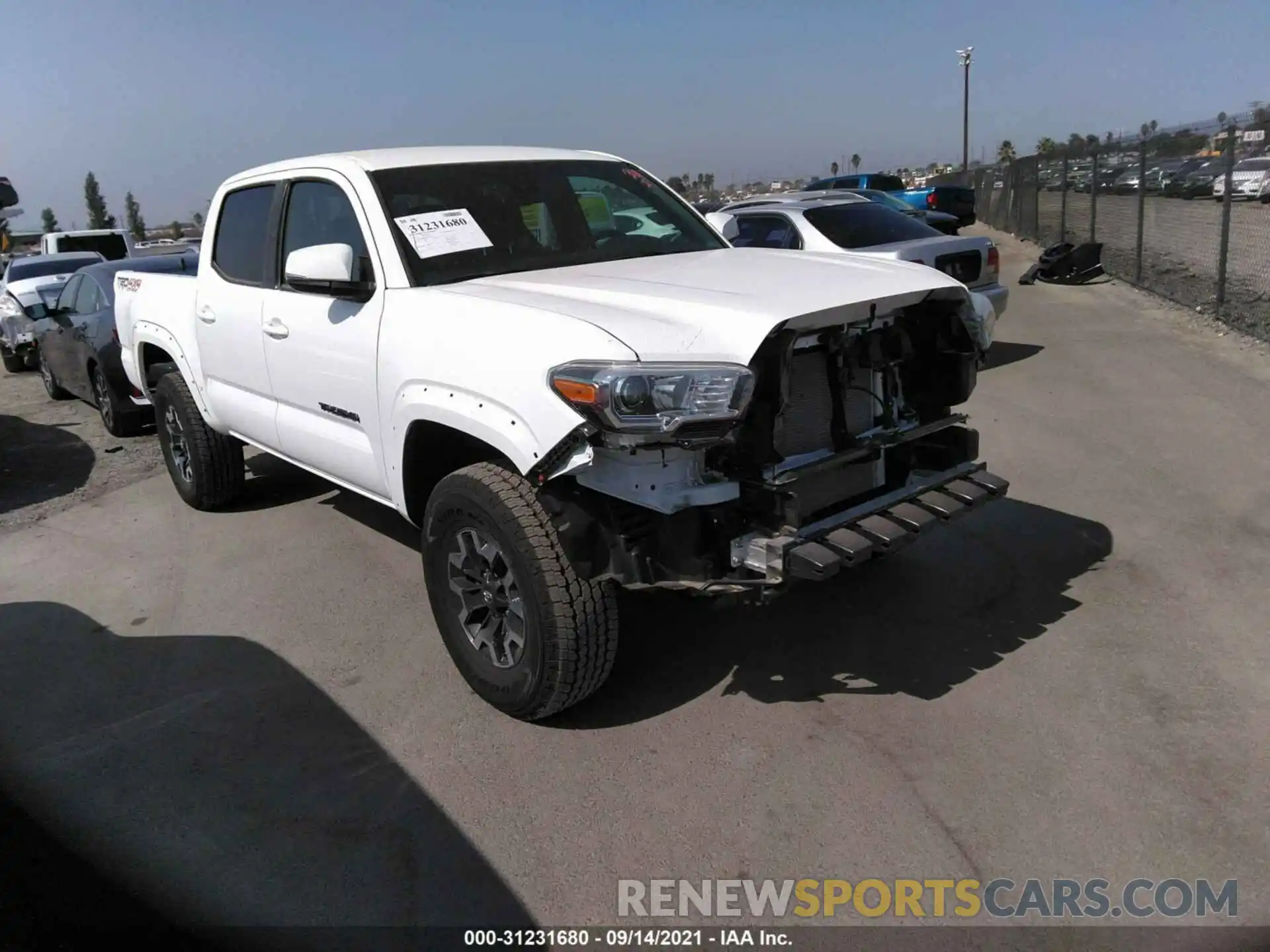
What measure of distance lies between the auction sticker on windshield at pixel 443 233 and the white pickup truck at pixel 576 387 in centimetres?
1

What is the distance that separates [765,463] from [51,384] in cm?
1138

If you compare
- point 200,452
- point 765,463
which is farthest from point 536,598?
point 200,452

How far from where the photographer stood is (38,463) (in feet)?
28.6

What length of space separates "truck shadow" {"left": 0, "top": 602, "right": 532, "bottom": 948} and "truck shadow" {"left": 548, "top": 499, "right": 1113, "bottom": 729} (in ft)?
2.75

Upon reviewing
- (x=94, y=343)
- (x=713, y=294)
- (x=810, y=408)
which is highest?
(x=713, y=294)

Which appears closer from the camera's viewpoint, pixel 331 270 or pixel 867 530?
pixel 867 530

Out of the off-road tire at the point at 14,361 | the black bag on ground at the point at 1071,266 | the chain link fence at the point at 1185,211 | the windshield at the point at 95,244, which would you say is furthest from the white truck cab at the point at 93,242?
the chain link fence at the point at 1185,211

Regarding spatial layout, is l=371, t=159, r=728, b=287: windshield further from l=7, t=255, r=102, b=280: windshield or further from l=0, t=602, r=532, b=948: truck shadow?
l=7, t=255, r=102, b=280: windshield

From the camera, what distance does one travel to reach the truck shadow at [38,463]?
7746 mm

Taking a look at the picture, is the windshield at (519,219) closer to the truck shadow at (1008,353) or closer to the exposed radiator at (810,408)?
the exposed radiator at (810,408)

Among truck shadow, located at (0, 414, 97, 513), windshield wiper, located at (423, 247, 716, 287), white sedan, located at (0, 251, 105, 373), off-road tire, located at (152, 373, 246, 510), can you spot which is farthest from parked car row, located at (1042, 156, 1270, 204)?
white sedan, located at (0, 251, 105, 373)

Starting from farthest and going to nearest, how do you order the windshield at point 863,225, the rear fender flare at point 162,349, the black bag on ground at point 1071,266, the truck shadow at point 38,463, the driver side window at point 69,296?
the black bag on ground at point 1071,266
the driver side window at point 69,296
the windshield at point 863,225
the truck shadow at point 38,463
the rear fender flare at point 162,349

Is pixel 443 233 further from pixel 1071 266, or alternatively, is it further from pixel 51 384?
pixel 1071 266

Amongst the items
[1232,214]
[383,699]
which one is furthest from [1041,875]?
[1232,214]
